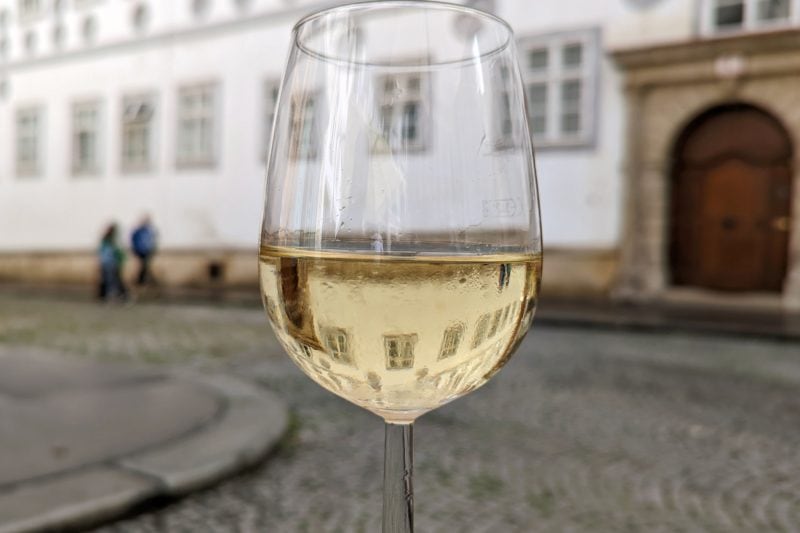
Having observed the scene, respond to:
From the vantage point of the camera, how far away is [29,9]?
18.1 metres

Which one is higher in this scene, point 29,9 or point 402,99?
point 29,9

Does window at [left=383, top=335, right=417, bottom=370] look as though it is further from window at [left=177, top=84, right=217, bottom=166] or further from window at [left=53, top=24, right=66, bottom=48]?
window at [left=53, top=24, right=66, bottom=48]

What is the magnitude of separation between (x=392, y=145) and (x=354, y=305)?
0.57 feet

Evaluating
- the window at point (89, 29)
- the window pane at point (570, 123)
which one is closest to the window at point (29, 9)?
the window at point (89, 29)

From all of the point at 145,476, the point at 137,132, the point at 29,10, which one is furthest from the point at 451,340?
the point at 29,10

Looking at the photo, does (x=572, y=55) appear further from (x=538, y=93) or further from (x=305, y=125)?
(x=305, y=125)

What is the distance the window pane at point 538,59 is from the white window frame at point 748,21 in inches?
89.2

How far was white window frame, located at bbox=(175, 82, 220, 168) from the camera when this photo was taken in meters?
14.9

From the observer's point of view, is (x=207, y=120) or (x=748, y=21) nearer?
(x=748, y=21)

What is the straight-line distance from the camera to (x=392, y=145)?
80 centimetres

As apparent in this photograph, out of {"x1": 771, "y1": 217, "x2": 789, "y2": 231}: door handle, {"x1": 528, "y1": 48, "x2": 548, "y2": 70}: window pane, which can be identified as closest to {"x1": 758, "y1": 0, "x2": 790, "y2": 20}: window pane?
{"x1": 771, "y1": 217, "x2": 789, "y2": 231}: door handle

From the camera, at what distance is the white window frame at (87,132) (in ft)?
54.6

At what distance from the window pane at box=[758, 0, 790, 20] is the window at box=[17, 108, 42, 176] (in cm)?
1508

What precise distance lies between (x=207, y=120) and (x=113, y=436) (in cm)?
1275
